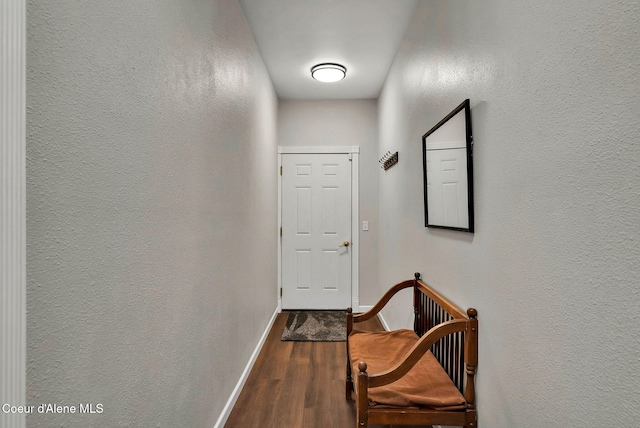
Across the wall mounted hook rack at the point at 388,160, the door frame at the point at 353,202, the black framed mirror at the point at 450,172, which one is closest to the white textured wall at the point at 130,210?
the black framed mirror at the point at 450,172

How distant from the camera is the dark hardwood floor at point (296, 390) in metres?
1.97

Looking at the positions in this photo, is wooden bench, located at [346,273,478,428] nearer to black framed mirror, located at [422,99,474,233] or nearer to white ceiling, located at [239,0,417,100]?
black framed mirror, located at [422,99,474,233]

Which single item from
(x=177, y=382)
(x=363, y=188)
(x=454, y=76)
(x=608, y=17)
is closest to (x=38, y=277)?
(x=177, y=382)

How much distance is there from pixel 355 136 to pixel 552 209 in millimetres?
3323

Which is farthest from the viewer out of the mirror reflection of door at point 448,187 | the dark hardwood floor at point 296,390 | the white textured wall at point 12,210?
the dark hardwood floor at point 296,390

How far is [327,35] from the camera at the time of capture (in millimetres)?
2664

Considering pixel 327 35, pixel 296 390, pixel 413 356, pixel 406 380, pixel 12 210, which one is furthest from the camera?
pixel 327 35

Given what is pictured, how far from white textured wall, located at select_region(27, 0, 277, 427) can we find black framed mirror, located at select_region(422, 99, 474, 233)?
1208mm

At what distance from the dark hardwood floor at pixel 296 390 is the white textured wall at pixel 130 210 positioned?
0.97 ft

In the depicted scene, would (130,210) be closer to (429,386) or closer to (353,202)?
(429,386)

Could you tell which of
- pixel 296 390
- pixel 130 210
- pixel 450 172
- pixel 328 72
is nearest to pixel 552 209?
pixel 450 172

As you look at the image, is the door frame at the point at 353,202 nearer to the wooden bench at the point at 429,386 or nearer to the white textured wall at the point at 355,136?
the white textured wall at the point at 355,136

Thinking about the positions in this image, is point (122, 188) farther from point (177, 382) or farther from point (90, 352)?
point (177, 382)

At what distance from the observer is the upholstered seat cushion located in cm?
141
